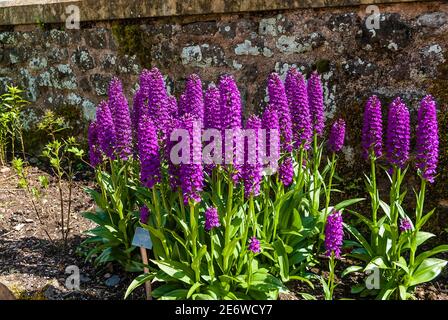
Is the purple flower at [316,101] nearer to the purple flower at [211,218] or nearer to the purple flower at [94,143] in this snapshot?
the purple flower at [211,218]

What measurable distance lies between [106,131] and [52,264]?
1.30m

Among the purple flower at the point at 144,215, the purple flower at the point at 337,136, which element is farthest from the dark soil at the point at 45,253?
the purple flower at the point at 337,136

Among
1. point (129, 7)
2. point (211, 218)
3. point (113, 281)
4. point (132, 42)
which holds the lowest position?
point (113, 281)

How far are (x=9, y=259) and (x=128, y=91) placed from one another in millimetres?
2109

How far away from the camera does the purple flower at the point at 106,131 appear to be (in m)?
3.62

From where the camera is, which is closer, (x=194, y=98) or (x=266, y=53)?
(x=194, y=98)

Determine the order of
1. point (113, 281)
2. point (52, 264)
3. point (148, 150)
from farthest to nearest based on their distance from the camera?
point (52, 264)
point (113, 281)
point (148, 150)

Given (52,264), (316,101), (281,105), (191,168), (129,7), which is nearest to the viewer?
(191,168)

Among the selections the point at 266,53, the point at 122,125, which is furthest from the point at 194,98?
the point at 266,53

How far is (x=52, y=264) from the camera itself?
4195mm

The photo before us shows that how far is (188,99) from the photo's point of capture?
3.47m

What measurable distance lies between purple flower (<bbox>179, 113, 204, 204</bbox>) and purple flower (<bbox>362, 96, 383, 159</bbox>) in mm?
1195

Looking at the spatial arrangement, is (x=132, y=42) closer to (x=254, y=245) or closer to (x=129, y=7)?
(x=129, y=7)

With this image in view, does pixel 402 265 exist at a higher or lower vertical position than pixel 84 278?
higher
